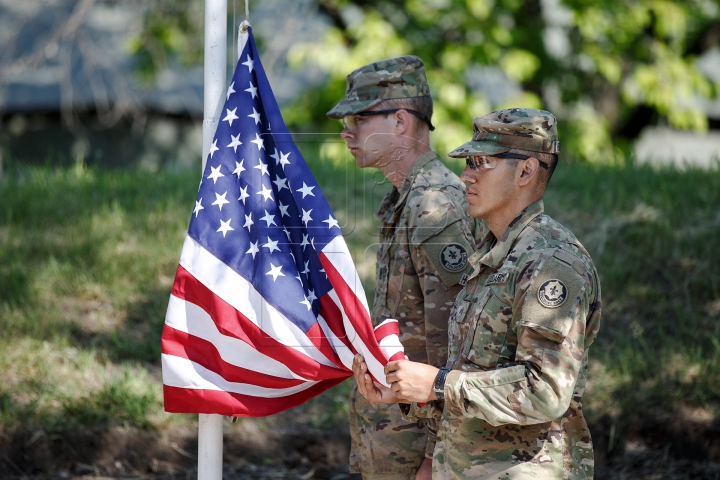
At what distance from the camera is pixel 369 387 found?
252cm

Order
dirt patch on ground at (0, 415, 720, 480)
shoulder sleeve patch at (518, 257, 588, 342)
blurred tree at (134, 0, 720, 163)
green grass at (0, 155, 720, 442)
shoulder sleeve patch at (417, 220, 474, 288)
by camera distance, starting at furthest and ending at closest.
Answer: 1. blurred tree at (134, 0, 720, 163)
2. green grass at (0, 155, 720, 442)
3. dirt patch on ground at (0, 415, 720, 480)
4. shoulder sleeve patch at (417, 220, 474, 288)
5. shoulder sleeve patch at (518, 257, 588, 342)

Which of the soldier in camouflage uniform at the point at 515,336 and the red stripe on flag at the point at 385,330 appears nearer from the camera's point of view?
the soldier in camouflage uniform at the point at 515,336

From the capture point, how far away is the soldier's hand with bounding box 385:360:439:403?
2201 millimetres

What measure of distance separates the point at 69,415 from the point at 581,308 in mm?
3687

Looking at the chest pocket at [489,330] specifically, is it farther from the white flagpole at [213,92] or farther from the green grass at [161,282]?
the green grass at [161,282]

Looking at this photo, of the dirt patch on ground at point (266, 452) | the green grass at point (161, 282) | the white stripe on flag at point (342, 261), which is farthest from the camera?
the green grass at point (161, 282)

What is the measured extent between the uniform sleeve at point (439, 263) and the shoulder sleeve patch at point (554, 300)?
71 centimetres

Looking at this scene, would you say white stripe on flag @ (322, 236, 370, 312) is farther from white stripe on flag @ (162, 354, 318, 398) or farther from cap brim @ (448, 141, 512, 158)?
cap brim @ (448, 141, 512, 158)

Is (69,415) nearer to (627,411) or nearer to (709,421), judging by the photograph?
(627,411)

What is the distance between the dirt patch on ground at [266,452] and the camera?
4.61 meters

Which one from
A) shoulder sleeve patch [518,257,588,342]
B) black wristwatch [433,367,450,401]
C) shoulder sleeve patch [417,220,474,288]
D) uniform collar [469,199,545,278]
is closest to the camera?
shoulder sleeve patch [518,257,588,342]

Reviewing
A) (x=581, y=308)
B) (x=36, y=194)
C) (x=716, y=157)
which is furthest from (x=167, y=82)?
(x=581, y=308)

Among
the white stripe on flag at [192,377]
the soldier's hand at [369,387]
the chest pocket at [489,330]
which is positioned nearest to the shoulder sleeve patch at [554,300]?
the chest pocket at [489,330]

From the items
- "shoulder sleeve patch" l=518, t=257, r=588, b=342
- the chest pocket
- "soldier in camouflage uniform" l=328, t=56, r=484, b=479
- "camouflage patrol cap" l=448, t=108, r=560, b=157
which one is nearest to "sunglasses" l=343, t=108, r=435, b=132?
"soldier in camouflage uniform" l=328, t=56, r=484, b=479
